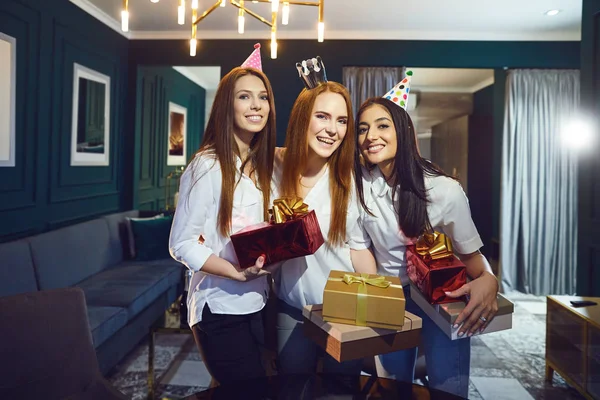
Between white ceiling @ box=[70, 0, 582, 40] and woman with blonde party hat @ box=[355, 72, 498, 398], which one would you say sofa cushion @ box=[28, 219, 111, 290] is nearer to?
white ceiling @ box=[70, 0, 582, 40]

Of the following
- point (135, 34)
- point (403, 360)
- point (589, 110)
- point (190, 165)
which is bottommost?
point (403, 360)

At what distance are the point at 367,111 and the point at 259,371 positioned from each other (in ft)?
3.14

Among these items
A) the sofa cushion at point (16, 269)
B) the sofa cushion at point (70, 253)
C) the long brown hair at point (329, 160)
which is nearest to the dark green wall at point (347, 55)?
the sofa cushion at point (70, 253)

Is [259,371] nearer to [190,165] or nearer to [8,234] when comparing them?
[190,165]

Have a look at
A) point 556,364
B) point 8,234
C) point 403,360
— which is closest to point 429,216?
point 403,360

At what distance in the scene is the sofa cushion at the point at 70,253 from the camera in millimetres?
2535

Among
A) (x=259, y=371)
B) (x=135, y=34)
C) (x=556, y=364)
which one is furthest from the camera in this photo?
(x=135, y=34)

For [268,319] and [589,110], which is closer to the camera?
[268,319]

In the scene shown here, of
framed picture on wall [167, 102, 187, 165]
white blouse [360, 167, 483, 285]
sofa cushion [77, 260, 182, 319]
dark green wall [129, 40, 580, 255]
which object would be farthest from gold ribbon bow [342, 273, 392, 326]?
framed picture on wall [167, 102, 187, 165]

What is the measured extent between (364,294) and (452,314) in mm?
308

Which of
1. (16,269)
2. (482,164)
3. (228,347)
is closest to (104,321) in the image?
(16,269)

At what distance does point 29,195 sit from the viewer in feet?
9.82

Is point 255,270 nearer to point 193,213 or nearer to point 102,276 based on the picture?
point 193,213

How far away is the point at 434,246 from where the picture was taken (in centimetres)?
130
